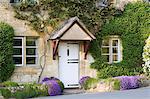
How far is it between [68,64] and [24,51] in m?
2.38

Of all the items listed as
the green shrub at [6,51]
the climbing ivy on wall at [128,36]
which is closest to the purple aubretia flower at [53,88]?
the green shrub at [6,51]

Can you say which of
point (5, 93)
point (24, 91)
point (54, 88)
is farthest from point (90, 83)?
point (5, 93)

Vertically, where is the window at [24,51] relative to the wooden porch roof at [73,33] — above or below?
below

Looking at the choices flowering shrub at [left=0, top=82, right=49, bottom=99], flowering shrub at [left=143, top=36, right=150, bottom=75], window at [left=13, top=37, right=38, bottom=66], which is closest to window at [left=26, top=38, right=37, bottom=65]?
window at [left=13, top=37, right=38, bottom=66]

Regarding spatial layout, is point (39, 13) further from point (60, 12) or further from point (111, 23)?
point (111, 23)

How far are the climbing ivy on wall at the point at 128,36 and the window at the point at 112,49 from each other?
296mm

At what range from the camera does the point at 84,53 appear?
20.5 meters

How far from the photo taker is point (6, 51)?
1895cm

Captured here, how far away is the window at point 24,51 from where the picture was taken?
19.6m

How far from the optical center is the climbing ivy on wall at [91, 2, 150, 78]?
20.7 meters

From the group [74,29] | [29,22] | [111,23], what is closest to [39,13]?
[29,22]

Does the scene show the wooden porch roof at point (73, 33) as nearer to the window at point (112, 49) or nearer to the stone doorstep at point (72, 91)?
the window at point (112, 49)

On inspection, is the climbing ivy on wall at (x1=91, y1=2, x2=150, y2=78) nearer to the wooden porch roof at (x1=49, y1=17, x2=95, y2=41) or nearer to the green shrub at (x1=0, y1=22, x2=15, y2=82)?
the wooden porch roof at (x1=49, y1=17, x2=95, y2=41)

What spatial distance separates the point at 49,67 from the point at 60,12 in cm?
288
